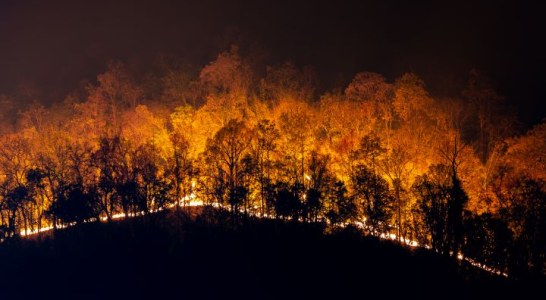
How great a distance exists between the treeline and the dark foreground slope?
2108 mm

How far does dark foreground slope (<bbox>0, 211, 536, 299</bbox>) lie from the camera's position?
2506cm

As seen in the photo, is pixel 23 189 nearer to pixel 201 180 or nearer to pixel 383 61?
pixel 201 180

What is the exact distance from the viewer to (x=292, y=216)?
33.2 meters

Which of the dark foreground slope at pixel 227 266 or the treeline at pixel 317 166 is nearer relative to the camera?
the dark foreground slope at pixel 227 266

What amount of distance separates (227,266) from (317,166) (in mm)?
10749

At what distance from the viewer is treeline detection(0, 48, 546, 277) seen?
92.1 feet

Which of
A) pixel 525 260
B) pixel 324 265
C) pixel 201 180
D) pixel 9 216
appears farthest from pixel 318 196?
pixel 9 216

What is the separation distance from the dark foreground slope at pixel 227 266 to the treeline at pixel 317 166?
2.11m

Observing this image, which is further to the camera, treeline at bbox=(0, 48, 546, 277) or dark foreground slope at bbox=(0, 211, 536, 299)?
treeline at bbox=(0, 48, 546, 277)

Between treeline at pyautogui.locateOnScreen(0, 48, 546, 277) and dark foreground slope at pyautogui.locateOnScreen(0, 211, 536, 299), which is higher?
treeline at pyautogui.locateOnScreen(0, 48, 546, 277)

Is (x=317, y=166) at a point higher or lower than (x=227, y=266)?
higher

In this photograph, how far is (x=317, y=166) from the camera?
3469cm

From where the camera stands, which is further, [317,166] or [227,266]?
[317,166]

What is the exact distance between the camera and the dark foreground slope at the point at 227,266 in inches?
987
